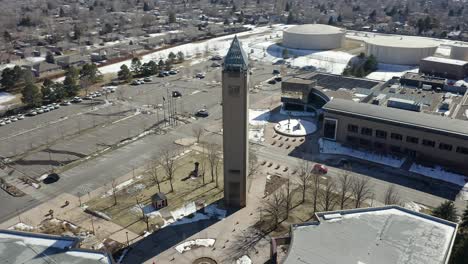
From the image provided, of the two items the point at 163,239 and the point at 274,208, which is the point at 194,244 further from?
the point at 274,208

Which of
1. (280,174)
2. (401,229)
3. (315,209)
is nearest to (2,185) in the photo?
(280,174)

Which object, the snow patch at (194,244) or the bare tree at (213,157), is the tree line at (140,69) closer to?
the bare tree at (213,157)

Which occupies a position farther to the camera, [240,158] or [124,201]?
[124,201]

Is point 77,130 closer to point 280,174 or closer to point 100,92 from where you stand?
point 100,92

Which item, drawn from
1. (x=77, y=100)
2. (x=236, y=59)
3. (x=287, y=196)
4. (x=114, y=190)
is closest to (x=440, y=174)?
(x=287, y=196)

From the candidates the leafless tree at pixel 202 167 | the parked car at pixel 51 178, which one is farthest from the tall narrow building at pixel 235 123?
the parked car at pixel 51 178
